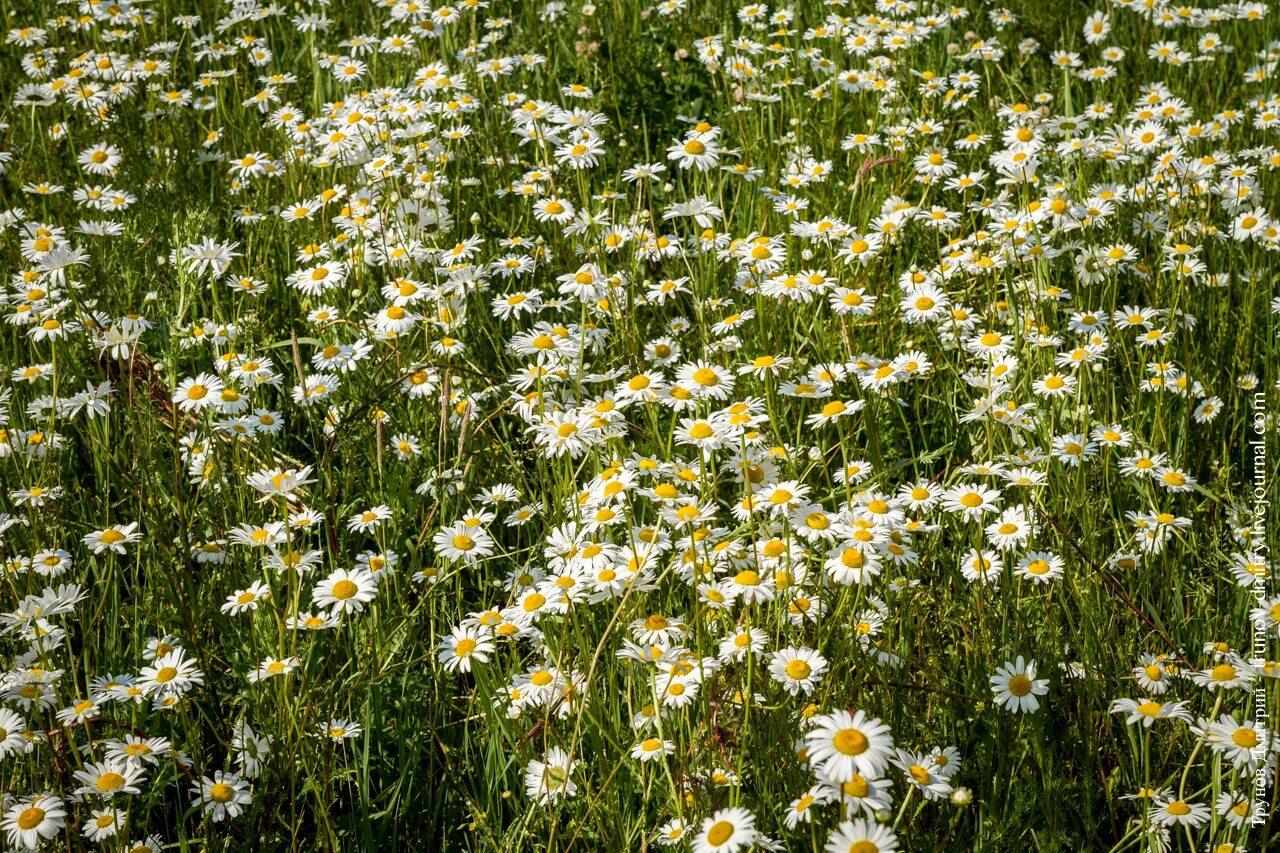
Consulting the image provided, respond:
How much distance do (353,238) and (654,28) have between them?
2194 millimetres

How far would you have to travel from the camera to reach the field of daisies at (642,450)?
1.97 meters

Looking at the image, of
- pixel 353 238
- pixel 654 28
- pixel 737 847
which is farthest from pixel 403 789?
pixel 654 28

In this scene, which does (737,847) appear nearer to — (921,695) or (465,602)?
(921,695)

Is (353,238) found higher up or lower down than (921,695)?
higher up

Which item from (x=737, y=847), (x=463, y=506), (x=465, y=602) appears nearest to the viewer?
(x=737, y=847)

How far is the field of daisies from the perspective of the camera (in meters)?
1.97

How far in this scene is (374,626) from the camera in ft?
7.37

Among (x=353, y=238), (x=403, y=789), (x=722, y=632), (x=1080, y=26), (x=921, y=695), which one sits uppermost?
(x=1080, y=26)

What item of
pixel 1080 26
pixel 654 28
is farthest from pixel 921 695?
pixel 1080 26

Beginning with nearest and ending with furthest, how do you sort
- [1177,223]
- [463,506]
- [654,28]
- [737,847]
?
[737,847] < [463,506] < [1177,223] < [654,28]

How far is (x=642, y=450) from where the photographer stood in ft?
9.13

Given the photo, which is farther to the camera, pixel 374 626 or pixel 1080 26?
pixel 1080 26

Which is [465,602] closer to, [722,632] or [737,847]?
[722,632]

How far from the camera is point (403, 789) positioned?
2178 millimetres
